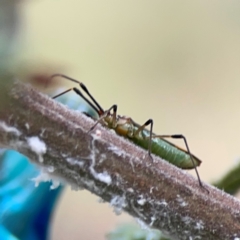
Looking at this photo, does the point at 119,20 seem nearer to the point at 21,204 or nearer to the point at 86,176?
the point at 21,204

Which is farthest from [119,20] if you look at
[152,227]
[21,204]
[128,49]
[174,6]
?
[152,227]

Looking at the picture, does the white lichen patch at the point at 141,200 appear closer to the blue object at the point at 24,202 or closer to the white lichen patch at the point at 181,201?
the white lichen patch at the point at 181,201

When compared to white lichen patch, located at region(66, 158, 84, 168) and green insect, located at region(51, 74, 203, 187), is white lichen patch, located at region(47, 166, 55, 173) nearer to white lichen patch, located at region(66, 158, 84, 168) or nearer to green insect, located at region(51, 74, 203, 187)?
white lichen patch, located at region(66, 158, 84, 168)

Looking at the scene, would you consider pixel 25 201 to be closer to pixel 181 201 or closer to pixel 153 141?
pixel 153 141

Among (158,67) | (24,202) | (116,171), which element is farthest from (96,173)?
(158,67)

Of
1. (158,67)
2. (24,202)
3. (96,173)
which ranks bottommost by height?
(24,202)

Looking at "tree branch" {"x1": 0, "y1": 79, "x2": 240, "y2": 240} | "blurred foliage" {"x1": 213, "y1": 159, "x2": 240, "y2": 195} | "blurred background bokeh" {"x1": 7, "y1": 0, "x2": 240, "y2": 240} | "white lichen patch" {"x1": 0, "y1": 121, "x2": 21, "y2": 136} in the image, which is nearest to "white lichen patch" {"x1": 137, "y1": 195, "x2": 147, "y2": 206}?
"tree branch" {"x1": 0, "y1": 79, "x2": 240, "y2": 240}

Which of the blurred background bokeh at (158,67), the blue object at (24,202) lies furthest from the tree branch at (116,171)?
the blurred background bokeh at (158,67)
